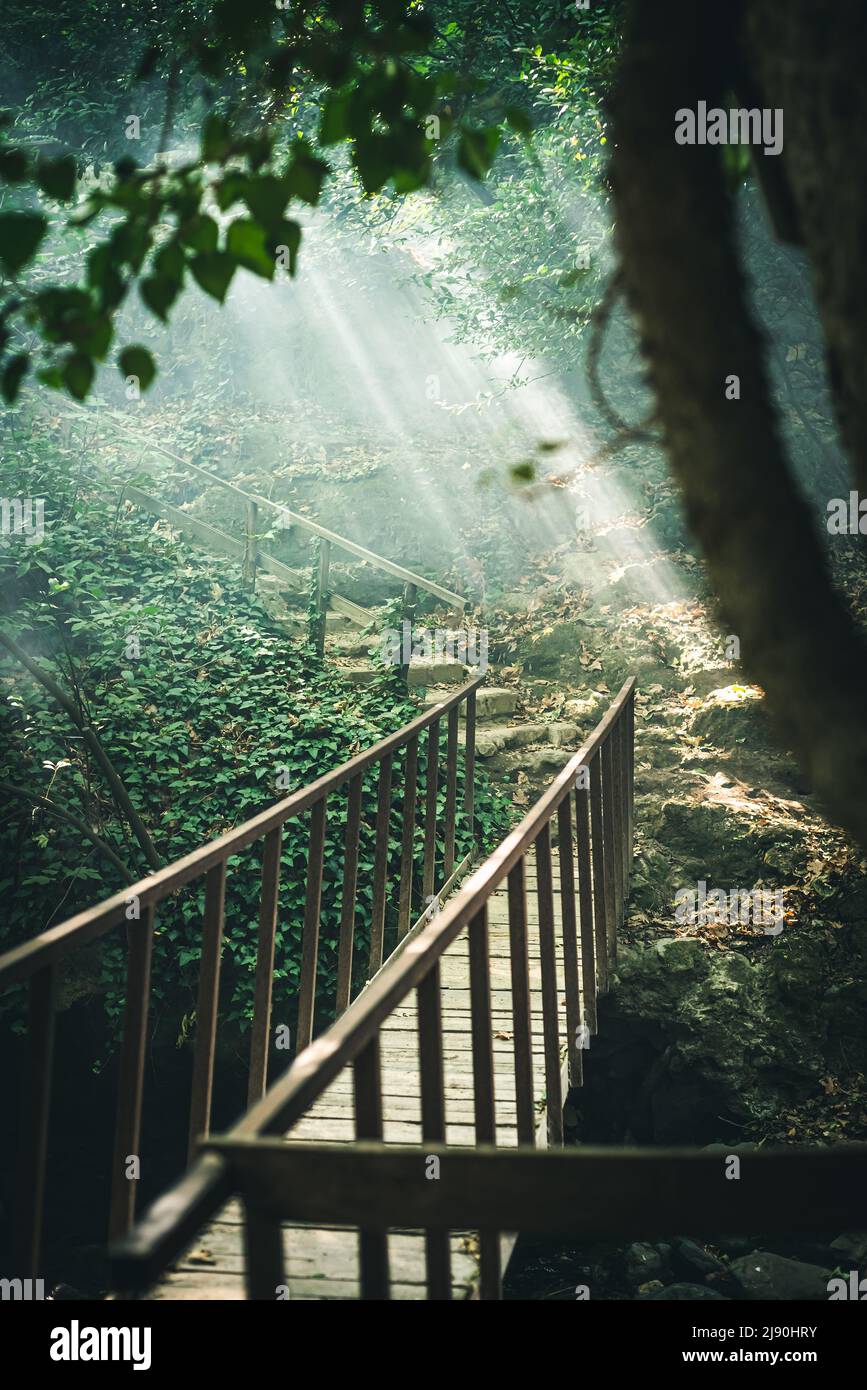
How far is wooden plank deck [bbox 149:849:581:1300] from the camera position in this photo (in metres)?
2.81

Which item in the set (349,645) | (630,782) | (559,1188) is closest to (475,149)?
(559,1188)

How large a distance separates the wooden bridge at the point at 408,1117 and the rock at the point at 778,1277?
5.55ft

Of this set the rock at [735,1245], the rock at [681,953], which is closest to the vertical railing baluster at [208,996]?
the rock at [681,953]

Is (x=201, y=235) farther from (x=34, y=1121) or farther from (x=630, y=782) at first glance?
(x=630, y=782)

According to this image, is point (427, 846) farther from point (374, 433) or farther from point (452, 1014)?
point (374, 433)

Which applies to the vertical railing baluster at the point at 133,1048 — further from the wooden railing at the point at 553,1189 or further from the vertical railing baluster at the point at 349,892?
the vertical railing baluster at the point at 349,892

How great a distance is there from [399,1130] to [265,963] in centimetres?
81

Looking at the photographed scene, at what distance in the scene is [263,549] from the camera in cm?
1260

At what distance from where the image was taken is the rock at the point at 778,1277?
Result: 5.18 m

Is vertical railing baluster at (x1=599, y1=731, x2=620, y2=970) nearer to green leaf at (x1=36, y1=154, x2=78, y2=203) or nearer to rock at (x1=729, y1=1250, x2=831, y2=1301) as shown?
rock at (x1=729, y1=1250, x2=831, y2=1301)

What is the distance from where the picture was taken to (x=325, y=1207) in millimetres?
1549

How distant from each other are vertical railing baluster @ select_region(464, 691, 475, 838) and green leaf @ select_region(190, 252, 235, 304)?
5.58m

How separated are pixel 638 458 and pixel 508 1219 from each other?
11.5 m
